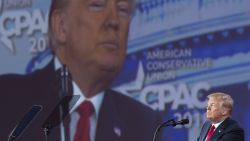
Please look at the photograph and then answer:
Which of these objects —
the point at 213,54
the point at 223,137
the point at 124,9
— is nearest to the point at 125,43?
the point at 124,9

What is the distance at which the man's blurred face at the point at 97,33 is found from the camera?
751 centimetres

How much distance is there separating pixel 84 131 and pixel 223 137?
287 cm

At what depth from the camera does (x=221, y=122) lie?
5.04 metres

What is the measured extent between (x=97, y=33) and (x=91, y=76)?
1.45 ft

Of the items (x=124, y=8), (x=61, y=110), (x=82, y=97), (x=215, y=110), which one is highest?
(x=124, y=8)

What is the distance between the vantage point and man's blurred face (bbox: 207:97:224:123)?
5020 mm

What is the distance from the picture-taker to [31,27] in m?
7.73

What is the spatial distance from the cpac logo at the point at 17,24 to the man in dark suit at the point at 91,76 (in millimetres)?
177

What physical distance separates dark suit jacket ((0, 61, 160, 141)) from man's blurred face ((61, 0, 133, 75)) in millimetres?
285

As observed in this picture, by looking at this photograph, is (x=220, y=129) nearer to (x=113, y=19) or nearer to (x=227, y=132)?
(x=227, y=132)

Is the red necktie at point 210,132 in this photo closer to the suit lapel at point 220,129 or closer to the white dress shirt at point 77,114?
the suit lapel at point 220,129

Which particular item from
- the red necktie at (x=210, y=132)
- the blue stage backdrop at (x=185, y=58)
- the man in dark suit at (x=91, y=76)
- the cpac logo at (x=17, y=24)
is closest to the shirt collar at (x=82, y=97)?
the man in dark suit at (x=91, y=76)

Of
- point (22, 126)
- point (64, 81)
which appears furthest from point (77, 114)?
point (22, 126)

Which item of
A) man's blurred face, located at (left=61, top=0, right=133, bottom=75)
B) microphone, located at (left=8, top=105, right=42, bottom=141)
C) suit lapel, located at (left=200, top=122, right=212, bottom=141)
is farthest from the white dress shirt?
suit lapel, located at (left=200, top=122, right=212, bottom=141)
